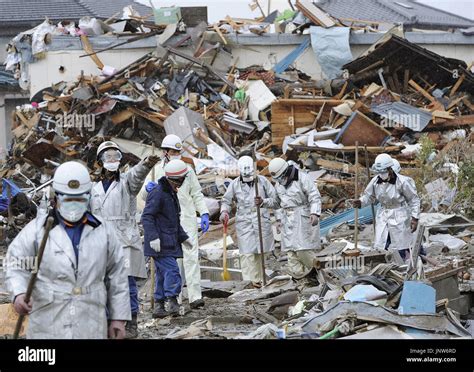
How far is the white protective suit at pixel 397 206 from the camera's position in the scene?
12914 mm

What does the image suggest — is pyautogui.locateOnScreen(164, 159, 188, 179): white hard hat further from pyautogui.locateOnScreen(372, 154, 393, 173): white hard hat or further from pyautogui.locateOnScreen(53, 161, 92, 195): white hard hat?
pyautogui.locateOnScreen(53, 161, 92, 195): white hard hat

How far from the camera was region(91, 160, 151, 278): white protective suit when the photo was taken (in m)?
9.98

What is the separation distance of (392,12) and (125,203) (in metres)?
29.6

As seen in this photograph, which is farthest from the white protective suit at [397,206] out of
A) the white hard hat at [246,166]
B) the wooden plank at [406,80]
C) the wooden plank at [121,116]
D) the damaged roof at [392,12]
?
the damaged roof at [392,12]

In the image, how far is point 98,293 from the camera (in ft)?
22.5

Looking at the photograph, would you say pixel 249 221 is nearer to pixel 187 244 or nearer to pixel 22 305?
pixel 187 244

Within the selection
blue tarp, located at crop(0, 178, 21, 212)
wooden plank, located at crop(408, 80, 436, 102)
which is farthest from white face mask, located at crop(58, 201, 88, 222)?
wooden plank, located at crop(408, 80, 436, 102)

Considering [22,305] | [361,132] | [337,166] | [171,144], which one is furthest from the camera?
[361,132]

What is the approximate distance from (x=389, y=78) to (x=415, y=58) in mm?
732

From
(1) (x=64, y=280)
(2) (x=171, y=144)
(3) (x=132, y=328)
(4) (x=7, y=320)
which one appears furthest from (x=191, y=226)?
(1) (x=64, y=280)

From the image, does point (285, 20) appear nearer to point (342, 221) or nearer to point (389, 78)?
point (389, 78)

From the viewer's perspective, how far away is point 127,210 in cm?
1010

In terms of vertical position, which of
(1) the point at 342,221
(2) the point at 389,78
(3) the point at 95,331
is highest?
(2) the point at 389,78

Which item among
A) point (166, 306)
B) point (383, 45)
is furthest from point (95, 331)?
point (383, 45)
